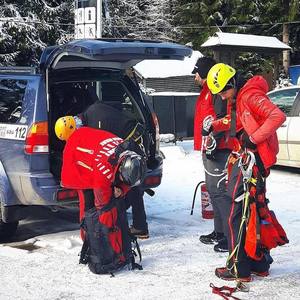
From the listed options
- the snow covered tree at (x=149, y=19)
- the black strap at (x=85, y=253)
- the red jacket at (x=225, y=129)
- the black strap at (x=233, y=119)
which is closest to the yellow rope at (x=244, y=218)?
the black strap at (x=233, y=119)

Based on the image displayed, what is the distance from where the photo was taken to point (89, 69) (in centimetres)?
580

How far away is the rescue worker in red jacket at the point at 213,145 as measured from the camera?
197 inches

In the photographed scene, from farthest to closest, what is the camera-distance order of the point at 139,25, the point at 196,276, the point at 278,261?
1. the point at 139,25
2. the point at 278,261
3. the point at 196,276

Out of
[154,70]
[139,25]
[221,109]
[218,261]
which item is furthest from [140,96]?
[139,25]

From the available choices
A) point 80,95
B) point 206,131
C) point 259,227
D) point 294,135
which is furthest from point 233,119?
point 294,135

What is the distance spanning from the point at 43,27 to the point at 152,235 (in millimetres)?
17787

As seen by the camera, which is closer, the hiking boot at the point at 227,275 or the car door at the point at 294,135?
the hiking boot at the point at 227,275

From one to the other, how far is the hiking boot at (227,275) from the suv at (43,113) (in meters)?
1.55

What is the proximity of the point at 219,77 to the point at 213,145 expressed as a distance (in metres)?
0.85

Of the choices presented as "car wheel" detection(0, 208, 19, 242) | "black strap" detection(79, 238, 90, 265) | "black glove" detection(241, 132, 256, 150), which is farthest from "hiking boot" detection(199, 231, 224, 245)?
"car wheel" detection(0, 208, 19, 242)

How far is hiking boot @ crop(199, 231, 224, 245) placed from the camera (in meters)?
5.30

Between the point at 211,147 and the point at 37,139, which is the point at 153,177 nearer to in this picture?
the point at 211,147

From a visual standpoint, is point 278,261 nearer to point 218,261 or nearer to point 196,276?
point 218,261

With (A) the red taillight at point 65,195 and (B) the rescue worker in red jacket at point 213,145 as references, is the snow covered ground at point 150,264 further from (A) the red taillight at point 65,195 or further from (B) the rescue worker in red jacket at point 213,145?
(A) the red taillight at point 65,195
